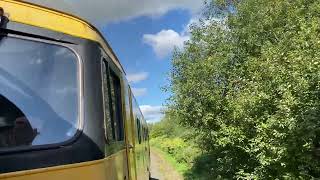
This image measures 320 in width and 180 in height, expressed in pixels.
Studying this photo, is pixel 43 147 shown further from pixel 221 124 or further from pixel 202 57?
pixel 202 57

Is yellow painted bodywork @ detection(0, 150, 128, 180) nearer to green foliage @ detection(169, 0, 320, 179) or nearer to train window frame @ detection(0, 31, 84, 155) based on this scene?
train window frame @ detection(0, 31, 84, 155)

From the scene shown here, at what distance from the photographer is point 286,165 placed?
472 inches

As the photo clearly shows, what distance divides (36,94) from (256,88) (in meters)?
10.6

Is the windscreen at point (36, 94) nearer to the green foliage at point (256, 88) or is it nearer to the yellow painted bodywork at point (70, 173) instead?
the yellow painted bodywork at point (70, 173)

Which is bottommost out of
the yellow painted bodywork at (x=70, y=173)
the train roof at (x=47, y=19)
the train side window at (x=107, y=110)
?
the yellow painted bodywork at (x=70, y=173)

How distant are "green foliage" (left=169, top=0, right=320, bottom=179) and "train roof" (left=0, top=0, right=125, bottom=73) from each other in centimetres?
726

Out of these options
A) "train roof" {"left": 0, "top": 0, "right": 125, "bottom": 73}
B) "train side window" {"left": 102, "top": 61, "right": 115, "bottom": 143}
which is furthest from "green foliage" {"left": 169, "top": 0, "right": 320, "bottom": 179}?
"train roof" {"left": 0, "top": 0, "right": 125, "bottom": 73}

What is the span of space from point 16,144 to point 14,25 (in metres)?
0.78

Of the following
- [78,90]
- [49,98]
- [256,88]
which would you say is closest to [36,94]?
[49,98]

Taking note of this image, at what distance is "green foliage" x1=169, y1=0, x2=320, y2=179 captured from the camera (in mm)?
10906

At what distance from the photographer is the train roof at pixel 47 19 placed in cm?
342

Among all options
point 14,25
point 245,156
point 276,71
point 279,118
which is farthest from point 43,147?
point 245,156

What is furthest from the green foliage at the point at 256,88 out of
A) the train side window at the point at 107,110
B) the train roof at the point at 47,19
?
the train roof at the point at 47,19

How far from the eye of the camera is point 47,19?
142 inches
